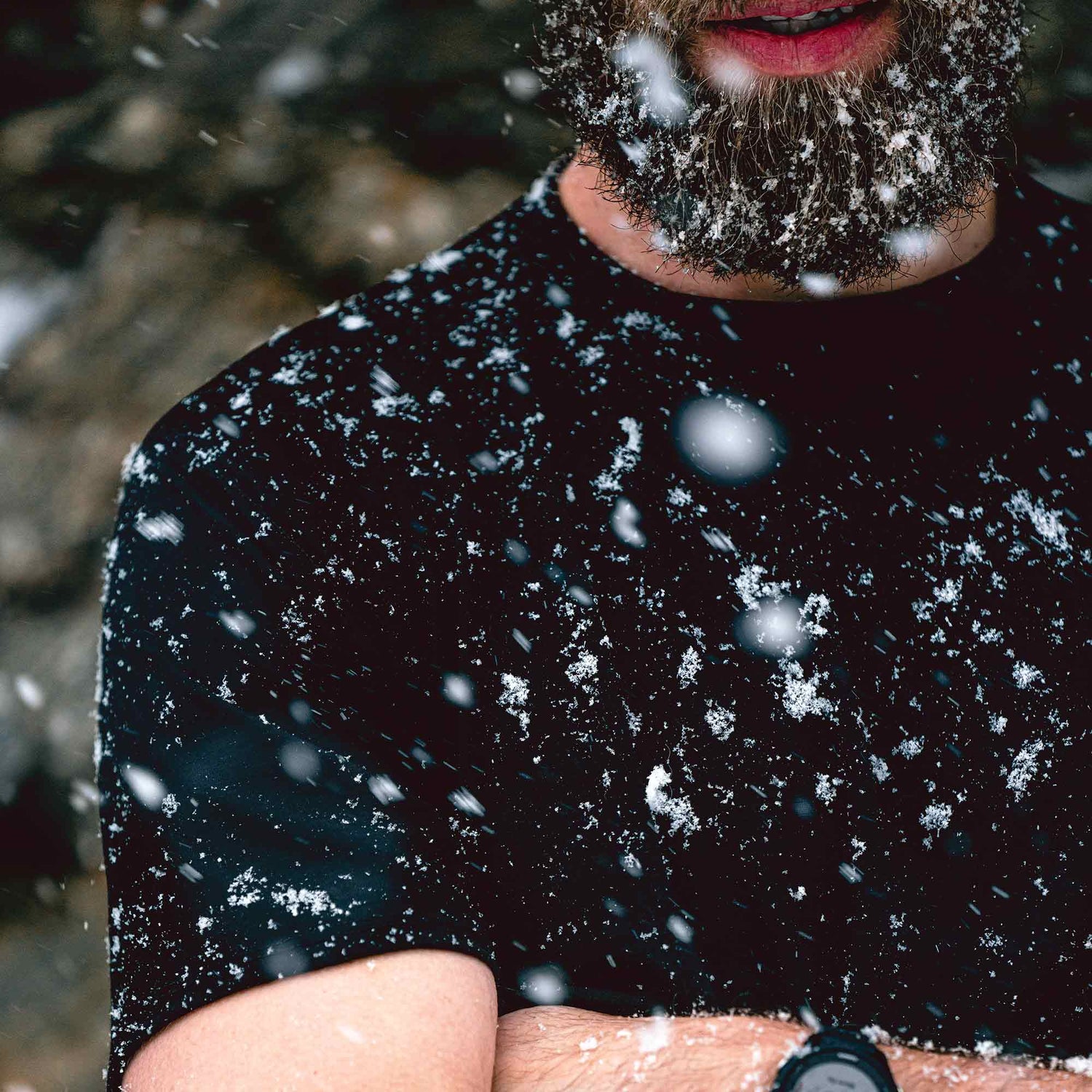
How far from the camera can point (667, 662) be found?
1.04m

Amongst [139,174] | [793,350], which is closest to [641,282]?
[793,350]

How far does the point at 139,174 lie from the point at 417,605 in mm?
1773

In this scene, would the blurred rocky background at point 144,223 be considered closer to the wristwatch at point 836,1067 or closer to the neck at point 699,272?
the neck at point 699,272

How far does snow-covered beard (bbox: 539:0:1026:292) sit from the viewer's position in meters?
1.06

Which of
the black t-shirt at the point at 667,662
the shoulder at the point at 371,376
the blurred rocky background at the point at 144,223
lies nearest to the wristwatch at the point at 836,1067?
the black t-shirt at the point at 667,662

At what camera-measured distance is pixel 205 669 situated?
38.8 inches

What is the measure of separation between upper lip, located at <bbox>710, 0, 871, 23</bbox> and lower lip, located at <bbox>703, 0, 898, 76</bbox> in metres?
0.01

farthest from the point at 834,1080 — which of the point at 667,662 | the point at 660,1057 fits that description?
the point at 667,662

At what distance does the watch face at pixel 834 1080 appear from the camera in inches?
33.3

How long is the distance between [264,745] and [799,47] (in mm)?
869

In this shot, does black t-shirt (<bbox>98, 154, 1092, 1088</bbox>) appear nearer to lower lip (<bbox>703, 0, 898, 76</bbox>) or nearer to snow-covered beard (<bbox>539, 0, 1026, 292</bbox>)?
snow-covered beard (<bbox>539, 0, 1026, 292</bbox>)

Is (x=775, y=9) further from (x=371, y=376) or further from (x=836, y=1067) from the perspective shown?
(x=836, y=1067)

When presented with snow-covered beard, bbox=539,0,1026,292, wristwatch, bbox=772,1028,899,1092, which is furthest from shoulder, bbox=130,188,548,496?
wristwatch, bbox=772,1028,899,1092

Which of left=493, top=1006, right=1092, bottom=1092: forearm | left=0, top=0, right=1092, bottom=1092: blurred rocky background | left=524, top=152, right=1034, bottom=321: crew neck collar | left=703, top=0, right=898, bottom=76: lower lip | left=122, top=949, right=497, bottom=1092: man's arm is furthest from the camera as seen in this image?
left=0, top=0, right=1092, bottom=1092: blurred rocky background
